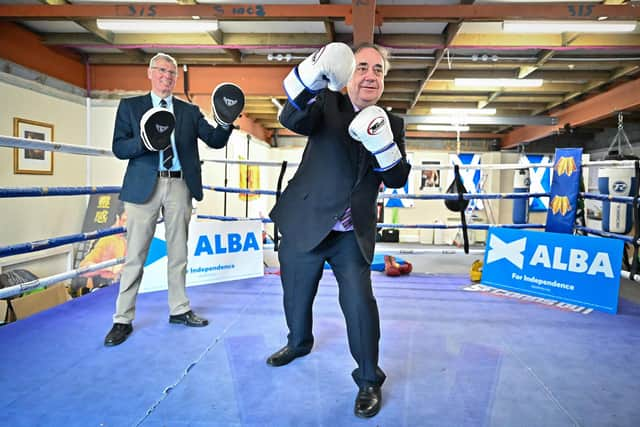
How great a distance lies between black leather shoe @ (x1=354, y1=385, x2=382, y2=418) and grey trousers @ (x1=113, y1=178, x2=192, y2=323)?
3.78 feet

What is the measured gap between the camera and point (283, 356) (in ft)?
5.55

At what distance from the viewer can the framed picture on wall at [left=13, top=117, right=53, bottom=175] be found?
4367 millimetres

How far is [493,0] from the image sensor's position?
4.07m

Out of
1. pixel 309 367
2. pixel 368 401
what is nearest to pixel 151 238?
pixel 309 367

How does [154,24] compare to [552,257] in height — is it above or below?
above

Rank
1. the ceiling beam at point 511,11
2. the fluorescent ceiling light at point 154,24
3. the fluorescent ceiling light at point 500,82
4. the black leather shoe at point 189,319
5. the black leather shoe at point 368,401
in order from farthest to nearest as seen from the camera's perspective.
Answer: the fluorescent ceiling light at point 500,82 < the fluorescent ceiling light at point 154,24 < the ceiling beam at point 511,11 < the black leather shoe at point 189,319 < the black leather shoe at point 368,401

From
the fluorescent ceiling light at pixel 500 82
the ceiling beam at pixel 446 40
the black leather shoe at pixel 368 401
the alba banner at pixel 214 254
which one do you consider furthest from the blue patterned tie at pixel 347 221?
the fluorescent ceiling light at pixel 500 82

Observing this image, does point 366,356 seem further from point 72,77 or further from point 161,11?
point 72,77

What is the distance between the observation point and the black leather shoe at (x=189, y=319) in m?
2.13

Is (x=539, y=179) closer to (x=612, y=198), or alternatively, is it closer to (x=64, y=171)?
(x=612, y=198)

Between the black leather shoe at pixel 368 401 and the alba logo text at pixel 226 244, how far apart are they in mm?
1945

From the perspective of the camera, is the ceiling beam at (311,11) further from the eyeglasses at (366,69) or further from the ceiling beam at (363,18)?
the eyeglasses at (366,69)

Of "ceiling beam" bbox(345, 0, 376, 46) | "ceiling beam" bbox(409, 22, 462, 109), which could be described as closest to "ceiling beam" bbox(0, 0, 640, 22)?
"ceiling beam" bbox(345, 0, 376, 46)

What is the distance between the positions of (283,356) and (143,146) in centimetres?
108
